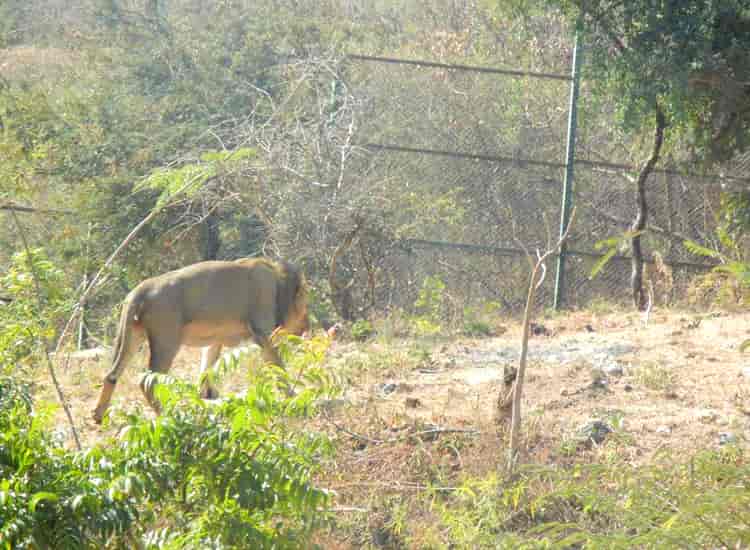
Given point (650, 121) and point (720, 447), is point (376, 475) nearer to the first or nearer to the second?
point (720, 447)

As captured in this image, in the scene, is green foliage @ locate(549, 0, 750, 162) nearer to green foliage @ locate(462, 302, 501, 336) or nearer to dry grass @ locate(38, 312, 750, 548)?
dry grass @ locate(38, 312, 750, 548)


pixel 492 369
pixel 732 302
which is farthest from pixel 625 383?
pixel 732 302

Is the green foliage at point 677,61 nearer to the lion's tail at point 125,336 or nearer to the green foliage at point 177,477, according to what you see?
the lion's tail at point 125,336

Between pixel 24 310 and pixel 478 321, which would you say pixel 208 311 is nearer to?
pixel 24 310

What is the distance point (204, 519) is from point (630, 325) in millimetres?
7901

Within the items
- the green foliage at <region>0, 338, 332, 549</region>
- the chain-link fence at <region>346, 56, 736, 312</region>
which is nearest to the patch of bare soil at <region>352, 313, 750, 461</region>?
the chain-link fence at <region>346, 56, 736, 312</region>

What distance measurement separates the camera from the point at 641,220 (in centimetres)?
1278

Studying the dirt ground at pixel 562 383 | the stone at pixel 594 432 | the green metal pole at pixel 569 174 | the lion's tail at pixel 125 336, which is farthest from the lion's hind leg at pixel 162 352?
the green metal pole at pixel 569 174

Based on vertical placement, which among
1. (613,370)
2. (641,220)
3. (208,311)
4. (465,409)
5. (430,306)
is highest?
(641,220)

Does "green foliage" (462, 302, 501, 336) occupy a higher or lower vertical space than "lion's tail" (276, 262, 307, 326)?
lower

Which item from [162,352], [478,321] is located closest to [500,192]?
[478,321]

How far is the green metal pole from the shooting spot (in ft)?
43.4

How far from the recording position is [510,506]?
655cm

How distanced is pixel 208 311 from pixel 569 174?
6.07 meters
